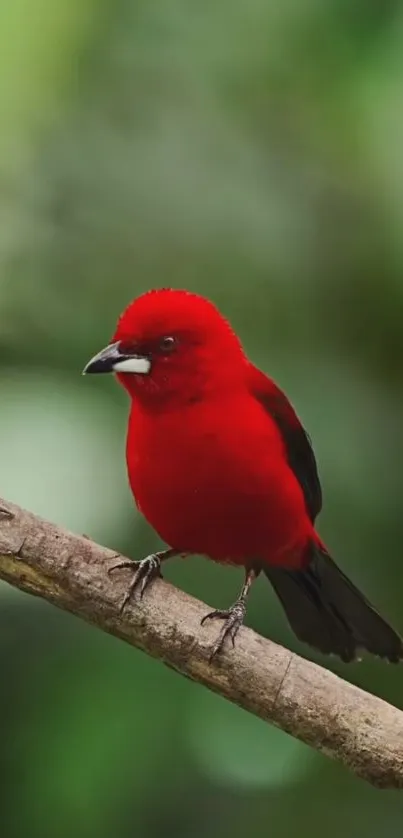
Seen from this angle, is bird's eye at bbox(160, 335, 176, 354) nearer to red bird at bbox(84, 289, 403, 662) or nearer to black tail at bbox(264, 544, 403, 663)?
red bird at bbox(84, 289, 403, 662)

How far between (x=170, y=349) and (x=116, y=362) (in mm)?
140

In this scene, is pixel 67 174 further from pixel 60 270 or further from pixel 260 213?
pixel 260 213

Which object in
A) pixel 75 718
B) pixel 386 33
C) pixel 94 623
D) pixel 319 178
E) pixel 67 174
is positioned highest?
pixel 386 33

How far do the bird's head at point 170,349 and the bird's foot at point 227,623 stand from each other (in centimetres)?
38

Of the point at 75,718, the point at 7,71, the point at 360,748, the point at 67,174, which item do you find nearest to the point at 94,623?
the point at 360,748

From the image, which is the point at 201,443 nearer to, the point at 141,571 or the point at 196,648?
the point at 141,571

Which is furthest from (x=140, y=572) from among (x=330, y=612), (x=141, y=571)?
(x=330, y=612)

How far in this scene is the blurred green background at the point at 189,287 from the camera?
2709mm

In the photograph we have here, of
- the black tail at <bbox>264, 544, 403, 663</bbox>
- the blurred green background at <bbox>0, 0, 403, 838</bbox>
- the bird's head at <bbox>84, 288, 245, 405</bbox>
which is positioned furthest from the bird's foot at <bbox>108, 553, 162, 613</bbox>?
the blurred green background at <bbox>0, 0, 403, 838</bbox>

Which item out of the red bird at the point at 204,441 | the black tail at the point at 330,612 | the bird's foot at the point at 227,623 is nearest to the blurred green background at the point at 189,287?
the black tail at the point at 330,612

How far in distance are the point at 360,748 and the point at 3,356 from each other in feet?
4.64

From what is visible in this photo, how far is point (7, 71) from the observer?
2.97 meters

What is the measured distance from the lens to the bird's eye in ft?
6.72

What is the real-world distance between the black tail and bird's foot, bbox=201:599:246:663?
37 cm
